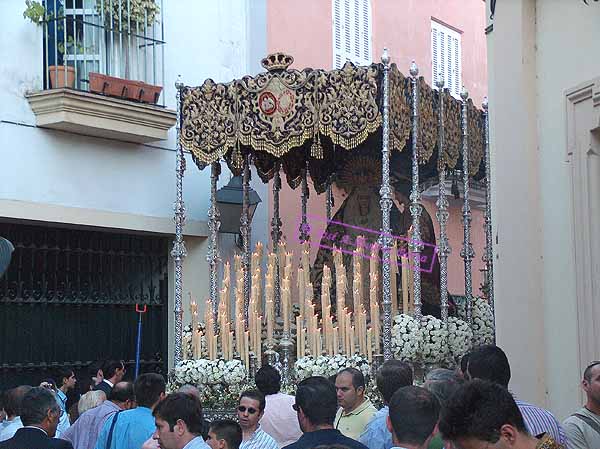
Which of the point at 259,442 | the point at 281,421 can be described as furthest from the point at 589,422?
the point at 281,421

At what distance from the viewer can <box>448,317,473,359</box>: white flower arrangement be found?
12609 mm

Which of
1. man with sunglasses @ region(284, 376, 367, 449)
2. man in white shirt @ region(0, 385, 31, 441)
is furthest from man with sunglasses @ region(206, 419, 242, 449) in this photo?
man in white shirt @ region(0, 385, 31, 441)

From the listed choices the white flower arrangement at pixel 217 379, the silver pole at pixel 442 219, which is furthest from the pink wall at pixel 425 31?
the white flower arrangement at pixel 217 379

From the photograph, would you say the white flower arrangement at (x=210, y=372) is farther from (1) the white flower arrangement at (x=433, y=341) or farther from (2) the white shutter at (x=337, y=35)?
(2) the white shutter at (x=337, y=35)

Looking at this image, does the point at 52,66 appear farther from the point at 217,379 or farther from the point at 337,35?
the point at 337,35

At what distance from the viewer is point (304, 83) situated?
12898 millimetres

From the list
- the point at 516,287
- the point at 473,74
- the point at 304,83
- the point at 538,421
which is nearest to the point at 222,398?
the point at 304,83

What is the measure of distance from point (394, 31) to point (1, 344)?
29.2 feet

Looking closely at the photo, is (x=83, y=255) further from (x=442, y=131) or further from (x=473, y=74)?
(x=473, y=74)

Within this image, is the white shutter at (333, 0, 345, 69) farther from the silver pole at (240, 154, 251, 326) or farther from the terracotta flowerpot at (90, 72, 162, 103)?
the terracotta flowerpot at (90, 72, 162, 103)

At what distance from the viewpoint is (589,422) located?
19.0ft

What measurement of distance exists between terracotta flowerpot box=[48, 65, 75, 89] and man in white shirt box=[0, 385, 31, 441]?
17.2 feet

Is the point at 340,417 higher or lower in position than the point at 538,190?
lower

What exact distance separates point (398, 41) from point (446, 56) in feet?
5.42
